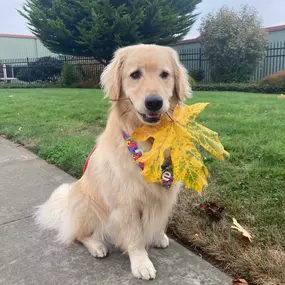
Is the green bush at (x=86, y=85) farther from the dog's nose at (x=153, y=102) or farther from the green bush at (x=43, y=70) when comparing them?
the dog's nose at (x=153, y=102)

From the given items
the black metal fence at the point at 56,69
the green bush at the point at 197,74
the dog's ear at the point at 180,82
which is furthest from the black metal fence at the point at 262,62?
the dog's ear at the point at 180,82

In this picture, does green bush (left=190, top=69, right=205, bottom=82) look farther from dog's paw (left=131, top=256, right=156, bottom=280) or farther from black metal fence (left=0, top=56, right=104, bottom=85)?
dog's paw (left=131, top=256, right=156, bottom=280)

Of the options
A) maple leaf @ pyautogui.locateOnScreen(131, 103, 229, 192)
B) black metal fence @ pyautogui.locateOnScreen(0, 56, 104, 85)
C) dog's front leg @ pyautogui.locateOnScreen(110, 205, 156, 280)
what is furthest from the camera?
black metal fence @ pyautogui.locateOnScreen(0, 56, 104, 85)

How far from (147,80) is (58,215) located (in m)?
1.47

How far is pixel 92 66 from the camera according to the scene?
23.0 metres

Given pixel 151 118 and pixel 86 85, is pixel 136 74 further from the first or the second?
pixel 86 85

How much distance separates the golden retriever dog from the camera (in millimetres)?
2168

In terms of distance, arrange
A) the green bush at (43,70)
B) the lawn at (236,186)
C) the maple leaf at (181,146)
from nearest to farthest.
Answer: the maple leaf at (181,146), the lawn at (236,186), the green bush at (43,70)

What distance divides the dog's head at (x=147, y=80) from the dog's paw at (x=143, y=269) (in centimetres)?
97

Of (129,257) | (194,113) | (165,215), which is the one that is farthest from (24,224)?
(194,113)

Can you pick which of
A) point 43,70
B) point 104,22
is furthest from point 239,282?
point 43,70

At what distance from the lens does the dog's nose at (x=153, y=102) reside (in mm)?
1990

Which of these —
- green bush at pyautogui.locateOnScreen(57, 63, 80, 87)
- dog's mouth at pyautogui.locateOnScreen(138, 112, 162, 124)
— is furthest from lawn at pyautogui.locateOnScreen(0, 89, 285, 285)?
green bush at pyautogui.locateOnScreen(57, 63, 80, 87)

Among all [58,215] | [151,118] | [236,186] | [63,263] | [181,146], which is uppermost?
[151,118]
